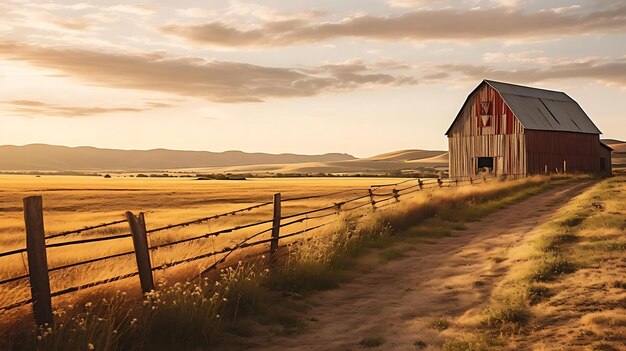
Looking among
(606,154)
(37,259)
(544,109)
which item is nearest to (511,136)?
(544,109)

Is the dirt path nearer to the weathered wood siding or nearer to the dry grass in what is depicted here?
the dry grass

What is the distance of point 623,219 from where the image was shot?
19.1m

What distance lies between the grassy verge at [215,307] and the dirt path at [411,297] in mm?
410

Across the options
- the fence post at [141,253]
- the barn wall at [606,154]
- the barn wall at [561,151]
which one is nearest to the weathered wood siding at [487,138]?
the barn wall at [561,151]

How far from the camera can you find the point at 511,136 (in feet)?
160

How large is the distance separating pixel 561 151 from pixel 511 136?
7006 mm

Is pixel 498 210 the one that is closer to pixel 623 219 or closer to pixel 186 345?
pixel 623 219

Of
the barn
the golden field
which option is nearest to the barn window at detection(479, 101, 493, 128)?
the barn

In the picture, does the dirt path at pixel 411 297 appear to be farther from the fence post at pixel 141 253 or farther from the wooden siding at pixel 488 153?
the wooden siding at pixel 488 153

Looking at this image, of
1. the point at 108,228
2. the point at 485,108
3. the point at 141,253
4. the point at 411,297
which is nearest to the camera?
the point at 141,253

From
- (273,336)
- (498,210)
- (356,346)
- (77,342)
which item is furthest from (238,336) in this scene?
(498,210)

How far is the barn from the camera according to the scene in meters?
48.7

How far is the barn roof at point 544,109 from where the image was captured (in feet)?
163

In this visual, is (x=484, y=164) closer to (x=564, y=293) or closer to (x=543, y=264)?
(x=543, y=264)
